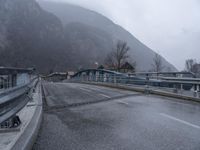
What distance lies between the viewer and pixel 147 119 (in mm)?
6051

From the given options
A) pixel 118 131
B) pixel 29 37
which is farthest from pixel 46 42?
pixel 118 131

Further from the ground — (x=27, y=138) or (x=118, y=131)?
(x=27, y=138)

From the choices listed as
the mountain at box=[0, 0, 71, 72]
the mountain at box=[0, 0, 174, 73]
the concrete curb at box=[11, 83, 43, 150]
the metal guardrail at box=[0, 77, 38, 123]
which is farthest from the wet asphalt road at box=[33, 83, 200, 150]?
the mountain at box=[0, 0, 174, 73]

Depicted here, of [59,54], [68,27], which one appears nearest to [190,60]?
[59,54]

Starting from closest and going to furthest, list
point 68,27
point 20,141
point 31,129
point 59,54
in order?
point 20,141, point 31,129, point 59,54, point 68,27

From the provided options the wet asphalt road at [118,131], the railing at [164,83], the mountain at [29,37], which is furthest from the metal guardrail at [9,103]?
the mountain at [29,37]

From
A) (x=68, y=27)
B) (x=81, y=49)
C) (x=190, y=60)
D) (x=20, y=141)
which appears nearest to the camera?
Answer: (x=20, y=141)

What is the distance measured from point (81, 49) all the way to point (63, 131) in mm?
143793

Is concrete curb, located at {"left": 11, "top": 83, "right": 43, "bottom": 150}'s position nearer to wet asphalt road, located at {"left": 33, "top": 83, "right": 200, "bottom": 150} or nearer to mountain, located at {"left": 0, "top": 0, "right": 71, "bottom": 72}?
wet asphalt road, located at {"left": 33, "top": 83, "right": 200, "bottom": 150}

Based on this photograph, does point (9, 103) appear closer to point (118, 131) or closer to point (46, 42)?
point (118, 131)

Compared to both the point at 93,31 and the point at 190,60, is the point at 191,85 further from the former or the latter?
the point at 93,31

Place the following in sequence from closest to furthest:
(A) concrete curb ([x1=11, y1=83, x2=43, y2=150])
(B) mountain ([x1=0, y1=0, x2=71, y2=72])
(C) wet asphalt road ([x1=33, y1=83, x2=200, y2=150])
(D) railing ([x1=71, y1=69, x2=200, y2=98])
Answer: (A) concrete curb ([x1=11, y1=83, x2=43, y2=150]), (C) wet asphalt road ([x1=33, y1=83, x2=200, y2=150]), (D) railing ([x1=71, y1=69, x2=200, y2=98]), (B) mountain ([x1=0, y1=0, x2=71, y2=72])

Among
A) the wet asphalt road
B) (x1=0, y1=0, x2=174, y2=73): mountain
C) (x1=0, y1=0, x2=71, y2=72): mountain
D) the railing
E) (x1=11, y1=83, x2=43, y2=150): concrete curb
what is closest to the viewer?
(x1=11, y1=83, x2=43, y2=150): concrete curb

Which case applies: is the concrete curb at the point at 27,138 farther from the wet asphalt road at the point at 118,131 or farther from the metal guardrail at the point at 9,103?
the metal guardrail at the point at 9,103
